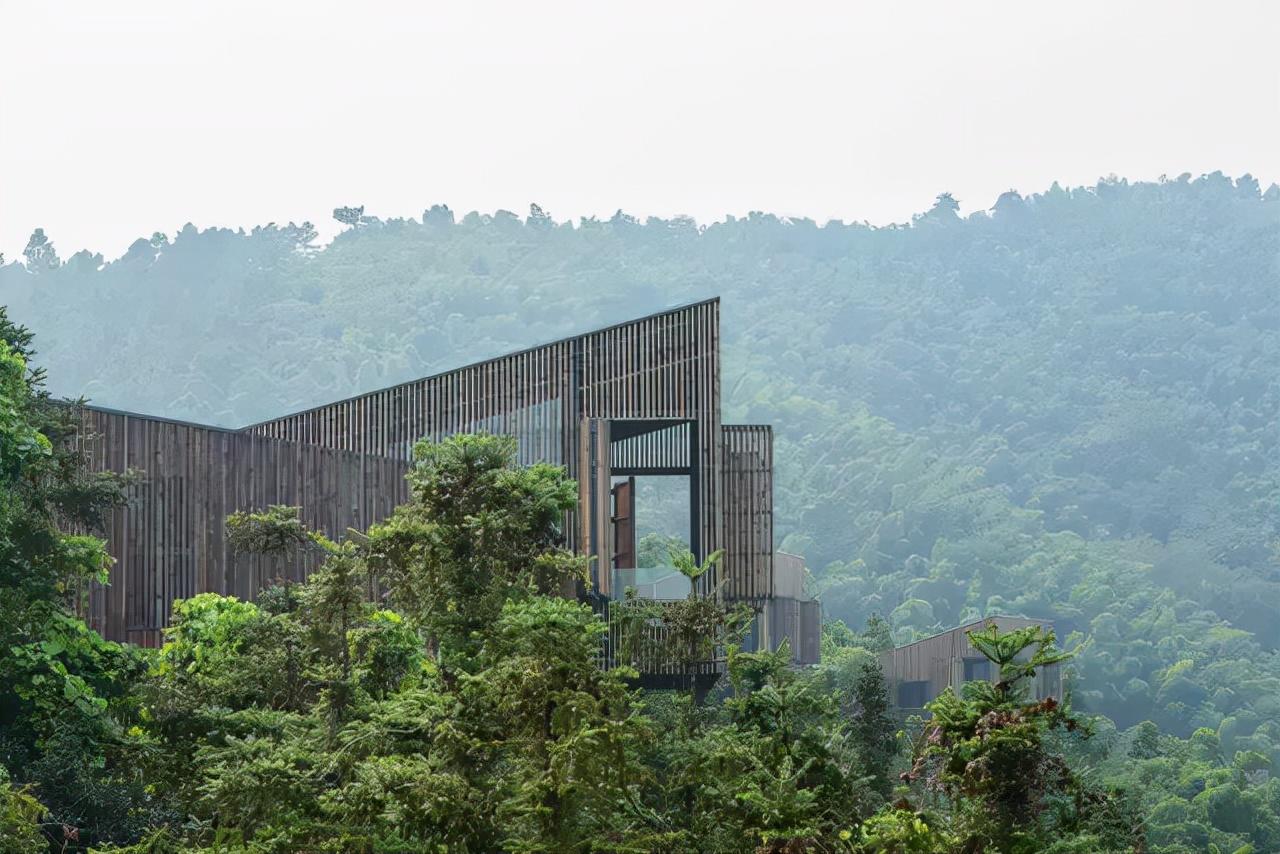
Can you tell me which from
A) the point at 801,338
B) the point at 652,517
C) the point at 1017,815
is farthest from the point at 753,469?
the point at 801,338

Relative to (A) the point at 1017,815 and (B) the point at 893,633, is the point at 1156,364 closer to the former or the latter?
(B) the point at 893,633

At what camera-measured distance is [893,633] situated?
62.8m

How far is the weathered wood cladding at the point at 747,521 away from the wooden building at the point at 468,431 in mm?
13

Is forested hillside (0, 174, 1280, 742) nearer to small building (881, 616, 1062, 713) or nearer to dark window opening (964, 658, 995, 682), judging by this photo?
small building (881, 616, 1062, 713)

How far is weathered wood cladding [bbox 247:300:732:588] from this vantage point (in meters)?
16.8

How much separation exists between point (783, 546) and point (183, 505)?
2272 inches

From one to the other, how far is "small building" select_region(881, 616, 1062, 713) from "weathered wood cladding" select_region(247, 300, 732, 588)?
27.3 feet

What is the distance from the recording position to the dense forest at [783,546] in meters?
8.21

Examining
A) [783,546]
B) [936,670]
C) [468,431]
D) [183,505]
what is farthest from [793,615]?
[783,546]

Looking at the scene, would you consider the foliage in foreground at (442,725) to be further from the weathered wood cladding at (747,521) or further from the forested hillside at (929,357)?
the forested hillside at (929,357)

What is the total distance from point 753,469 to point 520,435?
2.29 m

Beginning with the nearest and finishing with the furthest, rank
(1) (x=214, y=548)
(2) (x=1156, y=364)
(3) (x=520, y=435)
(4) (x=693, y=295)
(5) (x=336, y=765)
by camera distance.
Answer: (5) (x=336, y=765), (1) (x=214, y=548), (3) (x=520, y=435), (2) (x=1156, y=364), (4) (x=693, y=295)

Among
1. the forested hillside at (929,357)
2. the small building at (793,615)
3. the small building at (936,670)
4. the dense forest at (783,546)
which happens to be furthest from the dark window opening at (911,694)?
the forested hillside at (929,357)

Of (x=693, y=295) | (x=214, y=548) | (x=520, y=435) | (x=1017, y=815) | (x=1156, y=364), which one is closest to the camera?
(x=1017, y=815)
